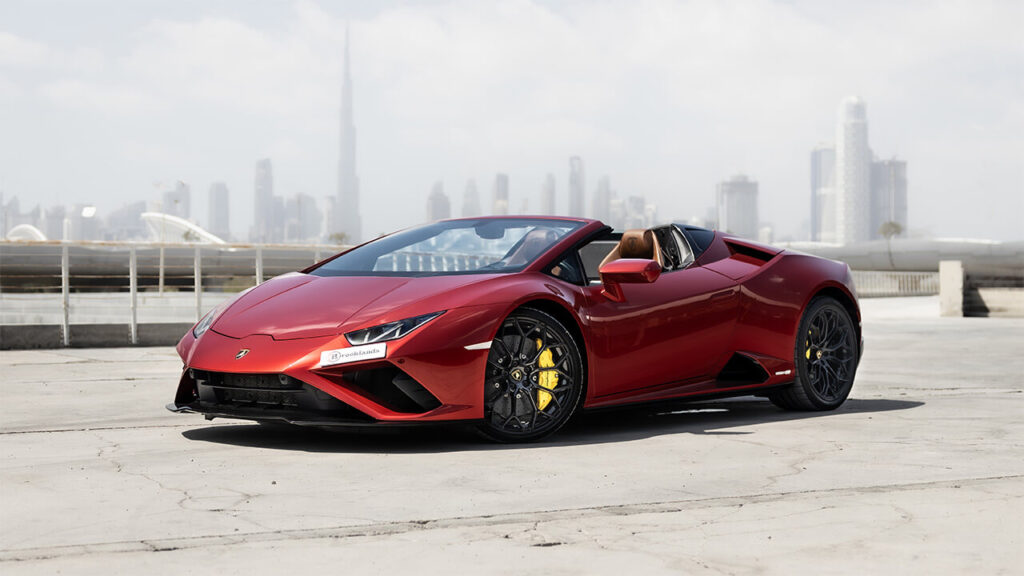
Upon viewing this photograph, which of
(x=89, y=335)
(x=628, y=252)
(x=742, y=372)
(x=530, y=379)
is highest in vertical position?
(x=628, y=252)

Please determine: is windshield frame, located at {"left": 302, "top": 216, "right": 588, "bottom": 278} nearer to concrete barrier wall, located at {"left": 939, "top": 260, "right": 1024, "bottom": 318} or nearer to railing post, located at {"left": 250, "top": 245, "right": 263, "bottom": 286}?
railing post, located at {"left": 250, "top": 245, "right": 263, "bottom": 286}

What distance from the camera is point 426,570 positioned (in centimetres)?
310

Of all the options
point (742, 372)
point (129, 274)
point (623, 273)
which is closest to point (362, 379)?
point (623, 273)

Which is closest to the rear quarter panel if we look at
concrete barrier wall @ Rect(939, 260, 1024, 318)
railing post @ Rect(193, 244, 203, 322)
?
railing post @ Rect(193, 244, 203, 322)

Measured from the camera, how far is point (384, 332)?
5176 millimetres

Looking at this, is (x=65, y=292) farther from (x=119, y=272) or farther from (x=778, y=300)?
(x=778, y=300)

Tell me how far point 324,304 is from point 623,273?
58.2 inches

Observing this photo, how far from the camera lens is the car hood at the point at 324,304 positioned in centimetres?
529

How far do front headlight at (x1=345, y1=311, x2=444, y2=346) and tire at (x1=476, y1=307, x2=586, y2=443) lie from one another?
429 mm

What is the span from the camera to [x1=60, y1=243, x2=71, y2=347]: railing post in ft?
45.4

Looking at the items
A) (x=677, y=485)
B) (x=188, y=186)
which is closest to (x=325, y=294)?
(x=677, y=485)

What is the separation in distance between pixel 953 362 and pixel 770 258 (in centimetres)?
529

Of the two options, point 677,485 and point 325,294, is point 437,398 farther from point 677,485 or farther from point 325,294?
point 677,485

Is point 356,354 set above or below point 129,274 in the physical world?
below
